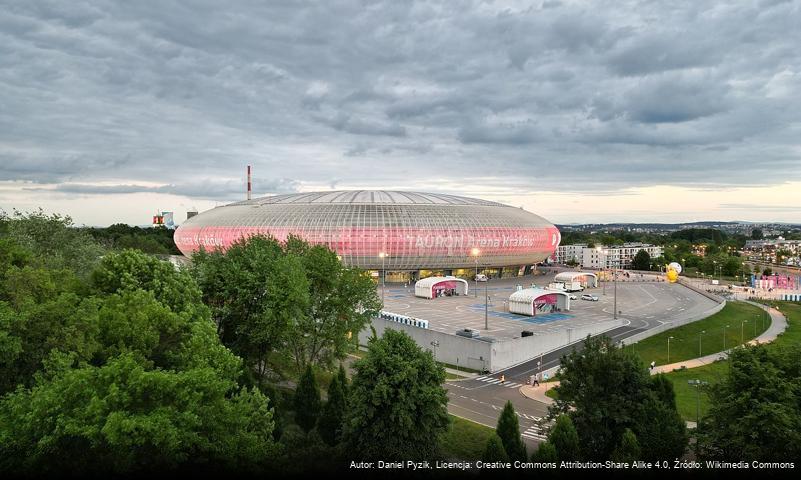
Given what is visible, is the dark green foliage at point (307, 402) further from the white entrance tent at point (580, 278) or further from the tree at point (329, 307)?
the white entrance tent at point (580, 278)

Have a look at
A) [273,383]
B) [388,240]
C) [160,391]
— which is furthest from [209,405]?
[388,240]

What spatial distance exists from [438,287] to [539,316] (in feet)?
74.1

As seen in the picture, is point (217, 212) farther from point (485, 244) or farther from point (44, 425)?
point (44, 425)

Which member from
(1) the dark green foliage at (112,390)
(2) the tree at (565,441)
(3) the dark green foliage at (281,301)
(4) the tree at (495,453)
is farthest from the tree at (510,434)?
(3) the dark green foliage at (281,301)

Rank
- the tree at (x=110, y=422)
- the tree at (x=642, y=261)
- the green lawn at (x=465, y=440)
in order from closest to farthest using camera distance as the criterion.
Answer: the tree at (x=110, y=422) → the green lawn at (x=465, y=440) → the tree at (x=642, y=261)

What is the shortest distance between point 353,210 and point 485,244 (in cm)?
2863

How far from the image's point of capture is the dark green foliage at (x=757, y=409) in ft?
69.9

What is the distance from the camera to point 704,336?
→ 62.5 metres

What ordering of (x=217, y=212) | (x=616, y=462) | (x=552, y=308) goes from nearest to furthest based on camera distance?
(x=616, y=462), (x=552, y=308), (x=217, y=212)

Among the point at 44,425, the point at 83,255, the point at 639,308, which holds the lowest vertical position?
the point at 639,308

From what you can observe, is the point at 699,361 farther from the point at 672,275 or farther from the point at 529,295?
the point at 672,275

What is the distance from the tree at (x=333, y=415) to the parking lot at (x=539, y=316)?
3029 centimetres

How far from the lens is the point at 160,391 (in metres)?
18.3

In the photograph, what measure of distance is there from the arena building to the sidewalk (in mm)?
50023
